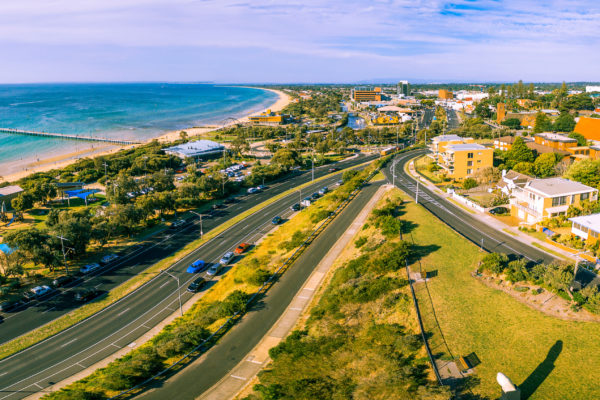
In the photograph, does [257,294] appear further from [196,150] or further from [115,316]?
[196,150]

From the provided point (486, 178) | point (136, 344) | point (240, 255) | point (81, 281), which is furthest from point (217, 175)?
point (486, 178)

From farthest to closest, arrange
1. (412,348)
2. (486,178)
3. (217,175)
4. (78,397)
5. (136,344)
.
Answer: (217,175) < (486,178) < (136,344) < (412,348) < (78,397)

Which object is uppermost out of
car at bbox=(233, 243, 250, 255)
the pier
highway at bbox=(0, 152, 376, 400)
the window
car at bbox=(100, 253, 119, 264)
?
the pier

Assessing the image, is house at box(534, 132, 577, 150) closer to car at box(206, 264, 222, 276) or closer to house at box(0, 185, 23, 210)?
car at box(206, 264, 222, 276)

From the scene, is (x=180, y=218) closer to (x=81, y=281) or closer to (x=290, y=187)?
(x=81, y=281)

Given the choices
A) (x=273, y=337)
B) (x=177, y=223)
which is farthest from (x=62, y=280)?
(x=273, y=337)

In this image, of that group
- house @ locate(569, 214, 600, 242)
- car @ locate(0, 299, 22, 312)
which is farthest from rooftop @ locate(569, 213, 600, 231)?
car @ locate(0, 299, 22, 312)

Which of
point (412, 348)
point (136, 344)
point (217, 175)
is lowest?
point (136, 344)
